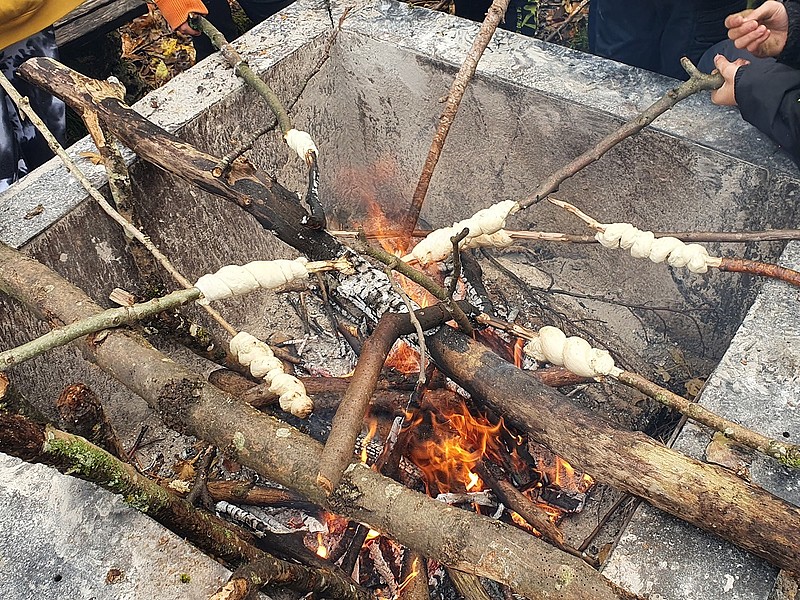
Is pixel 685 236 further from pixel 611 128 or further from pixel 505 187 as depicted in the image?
pixel 505 187

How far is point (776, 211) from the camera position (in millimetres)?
2430

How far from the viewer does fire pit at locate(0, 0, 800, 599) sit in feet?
8.02

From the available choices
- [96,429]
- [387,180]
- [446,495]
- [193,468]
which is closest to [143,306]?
[96,429]

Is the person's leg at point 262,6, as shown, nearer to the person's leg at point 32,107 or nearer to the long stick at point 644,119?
the person's leg at point 32,107

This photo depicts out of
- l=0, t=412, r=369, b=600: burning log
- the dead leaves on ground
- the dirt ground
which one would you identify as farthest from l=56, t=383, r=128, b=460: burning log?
the dead leaves on ground

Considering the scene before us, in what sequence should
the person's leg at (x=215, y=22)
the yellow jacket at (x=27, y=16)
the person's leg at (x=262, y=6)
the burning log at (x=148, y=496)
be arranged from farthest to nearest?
the person's leg at (x=215, y=22) → the person's leg at (x=262, y=6) → the yellow jacket at (x=27, y=16) → the burning log at (x=148, y=496)

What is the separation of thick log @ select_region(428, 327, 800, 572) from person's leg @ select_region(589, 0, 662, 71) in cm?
278

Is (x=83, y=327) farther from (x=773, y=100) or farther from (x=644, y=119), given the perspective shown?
(x=773, y=100)

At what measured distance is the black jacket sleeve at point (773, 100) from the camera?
7.30 feet

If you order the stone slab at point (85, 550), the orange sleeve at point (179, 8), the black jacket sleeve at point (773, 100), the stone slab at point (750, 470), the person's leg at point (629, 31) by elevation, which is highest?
the orange sleeve at point (179, 8)

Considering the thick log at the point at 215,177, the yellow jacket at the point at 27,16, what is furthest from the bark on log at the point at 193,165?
the yellow jacket at the point at 27,16

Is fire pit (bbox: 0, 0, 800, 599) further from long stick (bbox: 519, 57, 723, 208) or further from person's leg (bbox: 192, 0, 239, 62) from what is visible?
person's leg (bbox: 192, 0, 239, 62)

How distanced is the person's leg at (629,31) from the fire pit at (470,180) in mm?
1378

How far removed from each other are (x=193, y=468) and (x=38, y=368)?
2.13 feet
